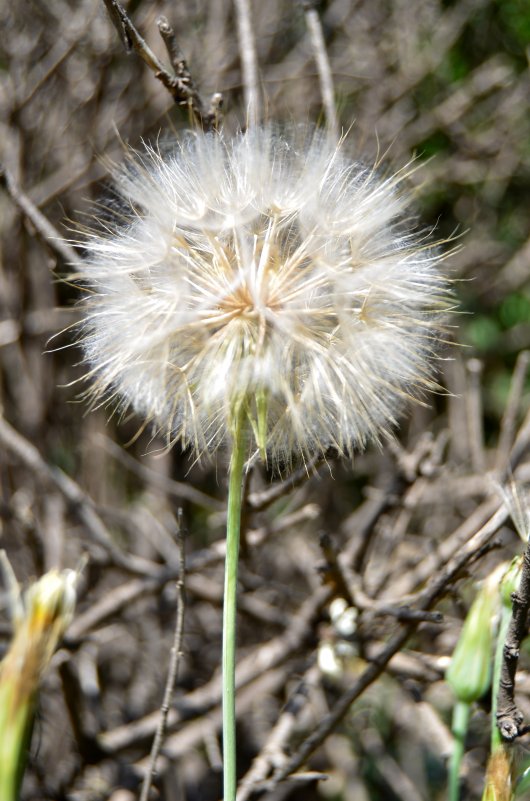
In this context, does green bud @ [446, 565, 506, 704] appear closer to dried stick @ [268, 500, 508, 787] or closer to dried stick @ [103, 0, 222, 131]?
dried stick @ [268, 500, 508, 787]

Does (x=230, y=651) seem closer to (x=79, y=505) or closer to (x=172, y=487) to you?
(x=79, y=505)

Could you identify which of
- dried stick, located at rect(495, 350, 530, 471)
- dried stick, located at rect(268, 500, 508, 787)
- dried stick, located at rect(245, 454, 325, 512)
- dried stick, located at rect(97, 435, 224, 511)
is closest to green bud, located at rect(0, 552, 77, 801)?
dried stick, located at rect(245, 454, 325, 512)

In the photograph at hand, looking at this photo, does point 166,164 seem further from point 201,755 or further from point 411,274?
point 201,755

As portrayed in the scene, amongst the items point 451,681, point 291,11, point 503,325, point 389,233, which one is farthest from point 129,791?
point 291,11

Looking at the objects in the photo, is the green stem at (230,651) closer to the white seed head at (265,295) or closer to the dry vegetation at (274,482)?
the white seed head at (265,295)

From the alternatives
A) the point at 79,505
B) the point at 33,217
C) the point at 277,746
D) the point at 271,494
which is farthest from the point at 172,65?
the point at 277,746

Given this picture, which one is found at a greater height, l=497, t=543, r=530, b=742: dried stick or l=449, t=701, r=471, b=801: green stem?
l=497, t=543, r=530, b=742: dried stick

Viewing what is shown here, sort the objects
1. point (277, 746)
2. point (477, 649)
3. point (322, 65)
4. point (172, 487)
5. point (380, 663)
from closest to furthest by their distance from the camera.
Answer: point (477, 649), point (380, 663), point (277, 746), point (322, 65), point (172, 487)
